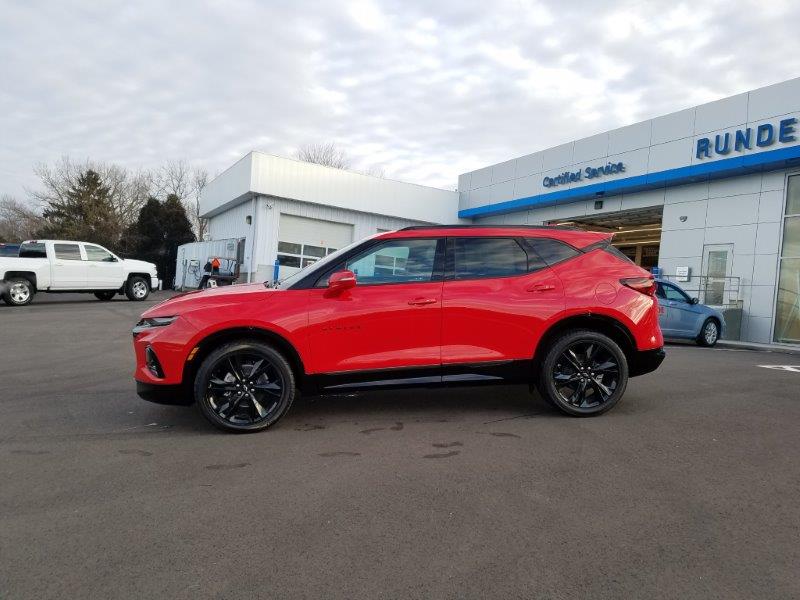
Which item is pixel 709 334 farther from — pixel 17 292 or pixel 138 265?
pixel 17 292

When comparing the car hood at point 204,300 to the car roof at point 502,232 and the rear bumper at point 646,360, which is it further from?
the rear bumper at point 646,360

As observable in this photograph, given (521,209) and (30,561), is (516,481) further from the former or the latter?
(521,209)

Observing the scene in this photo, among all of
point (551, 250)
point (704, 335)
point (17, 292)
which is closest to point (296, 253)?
point (17, 292)

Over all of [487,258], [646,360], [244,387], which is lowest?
[244,387]

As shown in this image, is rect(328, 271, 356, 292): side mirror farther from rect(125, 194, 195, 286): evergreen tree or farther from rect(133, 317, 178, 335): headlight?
rect(125, 194, 195, 286): evergreen tree

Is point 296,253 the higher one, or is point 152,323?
point 296,253

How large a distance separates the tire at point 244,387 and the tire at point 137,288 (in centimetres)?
1555

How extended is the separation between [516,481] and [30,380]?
5.89 meters


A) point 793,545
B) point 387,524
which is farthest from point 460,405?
point 793,545

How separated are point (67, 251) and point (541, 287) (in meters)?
16.3

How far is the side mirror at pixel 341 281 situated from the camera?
445cm

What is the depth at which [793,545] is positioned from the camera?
8.82 ft

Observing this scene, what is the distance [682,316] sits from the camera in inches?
500

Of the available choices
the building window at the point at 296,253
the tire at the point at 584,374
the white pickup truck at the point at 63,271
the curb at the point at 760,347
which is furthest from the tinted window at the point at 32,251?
the curb at the point at 760,347
